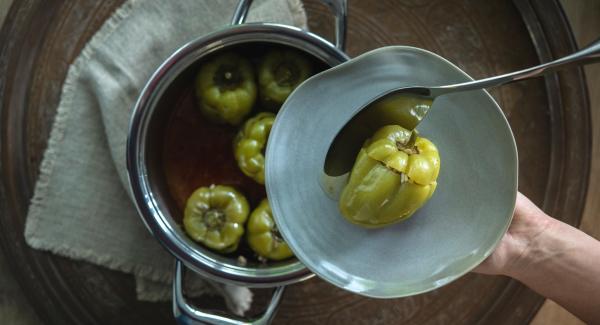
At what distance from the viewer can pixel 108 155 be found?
102cm

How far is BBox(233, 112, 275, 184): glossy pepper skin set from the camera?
0.93m

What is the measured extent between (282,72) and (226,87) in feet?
0.32

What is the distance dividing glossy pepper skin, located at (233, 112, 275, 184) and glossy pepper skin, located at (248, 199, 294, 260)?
0.06 m

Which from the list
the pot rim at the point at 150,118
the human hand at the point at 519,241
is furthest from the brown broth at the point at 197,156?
the human hand at the point at 519,241

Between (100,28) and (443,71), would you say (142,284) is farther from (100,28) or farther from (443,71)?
(443,71)

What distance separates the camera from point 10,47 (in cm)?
102

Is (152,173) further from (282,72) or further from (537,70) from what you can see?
(537,70)

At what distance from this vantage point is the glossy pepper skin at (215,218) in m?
0.96

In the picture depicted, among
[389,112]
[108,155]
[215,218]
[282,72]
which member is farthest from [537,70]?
[108,155]

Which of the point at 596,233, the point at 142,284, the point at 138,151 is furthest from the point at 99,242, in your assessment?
the point at 596,233

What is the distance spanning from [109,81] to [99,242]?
0.29m

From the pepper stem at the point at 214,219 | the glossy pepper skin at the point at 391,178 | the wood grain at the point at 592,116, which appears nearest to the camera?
the glossy pepper skin at the point at 391,178

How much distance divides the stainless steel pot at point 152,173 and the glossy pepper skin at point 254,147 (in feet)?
0.45

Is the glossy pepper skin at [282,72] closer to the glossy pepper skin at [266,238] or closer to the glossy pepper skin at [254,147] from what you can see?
the glossy pepper skin at [254,147]
